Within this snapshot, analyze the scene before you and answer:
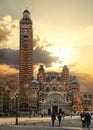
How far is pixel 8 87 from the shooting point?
276 feet

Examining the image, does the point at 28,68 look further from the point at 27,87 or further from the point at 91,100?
the point at 91,100

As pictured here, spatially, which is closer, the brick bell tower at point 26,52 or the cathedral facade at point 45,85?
the cathedral facade at point 45,85

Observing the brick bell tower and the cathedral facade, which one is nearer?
the cathedral facade

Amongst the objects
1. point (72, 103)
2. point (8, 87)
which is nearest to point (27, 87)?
point (72, 103)

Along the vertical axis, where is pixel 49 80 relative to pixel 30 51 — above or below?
below

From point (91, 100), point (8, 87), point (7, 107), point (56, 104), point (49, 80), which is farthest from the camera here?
point (91, 100)

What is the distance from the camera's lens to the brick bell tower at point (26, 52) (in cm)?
13775

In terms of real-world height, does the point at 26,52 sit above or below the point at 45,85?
above

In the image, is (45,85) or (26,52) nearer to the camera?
(45,85)

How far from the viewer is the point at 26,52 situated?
459 ft

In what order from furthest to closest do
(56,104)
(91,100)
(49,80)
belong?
1. (91,100)
2. (49,80)
3. (56,104)

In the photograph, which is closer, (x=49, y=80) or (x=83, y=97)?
(x=49, y=80)

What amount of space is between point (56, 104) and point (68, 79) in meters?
12.4

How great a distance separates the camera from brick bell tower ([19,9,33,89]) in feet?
452
